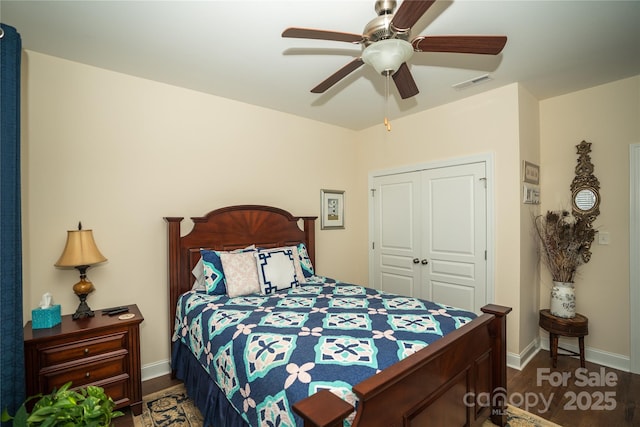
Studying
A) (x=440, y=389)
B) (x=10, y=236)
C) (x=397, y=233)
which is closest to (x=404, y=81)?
(x=440, y=389)

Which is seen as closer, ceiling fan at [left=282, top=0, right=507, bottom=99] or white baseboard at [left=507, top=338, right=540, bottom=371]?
ceiling fan at [left=282, top=0, right=507, bottom=99]

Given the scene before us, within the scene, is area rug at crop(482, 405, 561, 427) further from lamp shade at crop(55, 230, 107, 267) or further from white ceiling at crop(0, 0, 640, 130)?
lamp shade at crop(55, 230, 107, 267)

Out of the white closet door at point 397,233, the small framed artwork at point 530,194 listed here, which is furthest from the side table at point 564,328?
the white closet door at point 397,233

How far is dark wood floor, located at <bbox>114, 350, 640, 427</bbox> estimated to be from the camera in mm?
2184

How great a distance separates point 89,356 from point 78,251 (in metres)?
0.71

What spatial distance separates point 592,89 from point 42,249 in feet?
16.3

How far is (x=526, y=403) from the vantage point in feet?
7.75

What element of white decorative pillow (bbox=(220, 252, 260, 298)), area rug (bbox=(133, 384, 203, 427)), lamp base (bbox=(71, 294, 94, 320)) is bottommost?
area rug (bbox=(133, 384, 203, 427))

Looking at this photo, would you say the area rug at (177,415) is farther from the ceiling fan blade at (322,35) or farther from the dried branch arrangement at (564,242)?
the ceiling fan blade at (322,35)

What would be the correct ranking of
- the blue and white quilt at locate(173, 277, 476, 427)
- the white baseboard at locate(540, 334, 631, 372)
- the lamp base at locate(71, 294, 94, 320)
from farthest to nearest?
the white baseboard at locate(540, 334, 631, 372)
the lamp base at locate(71, 294, 94, 320)
the blue and white quilt at locate(173, 277, 476, 427)

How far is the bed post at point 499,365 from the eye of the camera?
6.58 ft

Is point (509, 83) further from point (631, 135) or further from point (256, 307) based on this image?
point (256, 307)

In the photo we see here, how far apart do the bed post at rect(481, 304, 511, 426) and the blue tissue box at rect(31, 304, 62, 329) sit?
288 centimetres

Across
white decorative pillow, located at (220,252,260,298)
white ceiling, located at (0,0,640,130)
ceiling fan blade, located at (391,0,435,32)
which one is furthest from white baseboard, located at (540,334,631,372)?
ceiling fan blade, located at (391,0,435,32)
